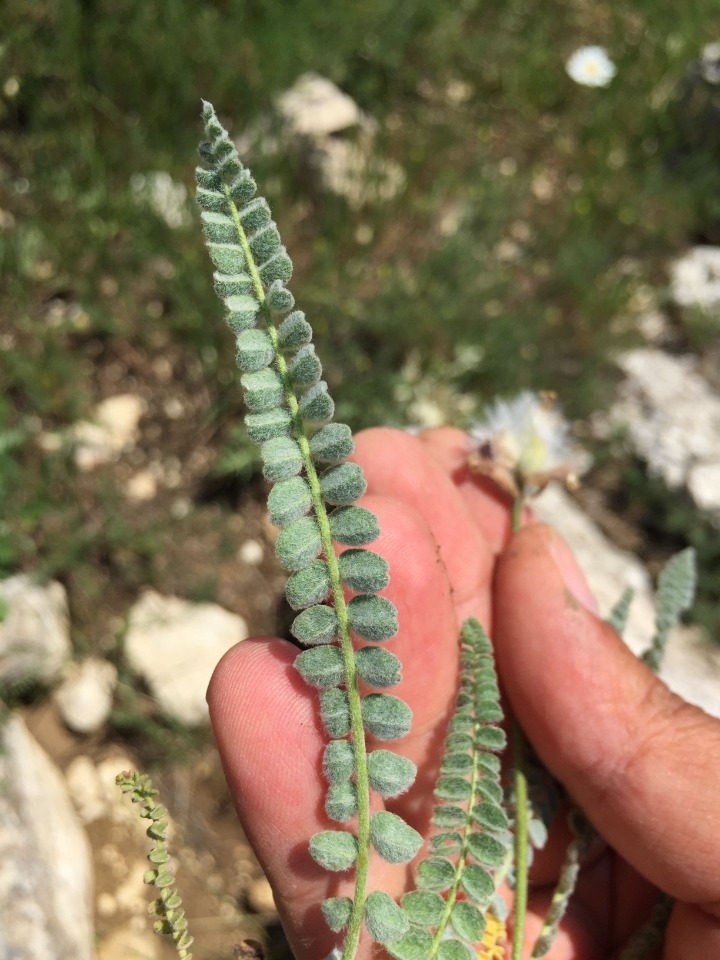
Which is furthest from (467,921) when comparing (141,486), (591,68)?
(591,68)

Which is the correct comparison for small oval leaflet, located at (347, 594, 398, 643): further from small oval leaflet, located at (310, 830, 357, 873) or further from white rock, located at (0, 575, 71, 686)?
white rock, located at (0, 575, 71, 686)

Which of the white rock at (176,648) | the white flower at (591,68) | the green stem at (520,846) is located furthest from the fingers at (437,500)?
the white flower at (591,68)

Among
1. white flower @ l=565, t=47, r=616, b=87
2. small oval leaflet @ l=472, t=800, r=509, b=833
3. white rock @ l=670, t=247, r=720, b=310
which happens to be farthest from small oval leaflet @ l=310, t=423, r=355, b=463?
white flower @ l=565, t=47, r=616, b=87

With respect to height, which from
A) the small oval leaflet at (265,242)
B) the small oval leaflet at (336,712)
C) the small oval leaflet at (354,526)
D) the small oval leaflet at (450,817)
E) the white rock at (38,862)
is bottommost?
the white rock at (38,862)

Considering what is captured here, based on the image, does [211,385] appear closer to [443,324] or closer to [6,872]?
[443,324]

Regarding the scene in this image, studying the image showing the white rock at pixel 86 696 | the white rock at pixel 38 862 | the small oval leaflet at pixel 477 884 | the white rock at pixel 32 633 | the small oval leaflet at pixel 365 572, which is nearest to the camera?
the small oval leaflet at pixel 365 572

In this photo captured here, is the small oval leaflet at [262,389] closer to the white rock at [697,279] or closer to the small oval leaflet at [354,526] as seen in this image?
the small oval leaflet at [354,526]
